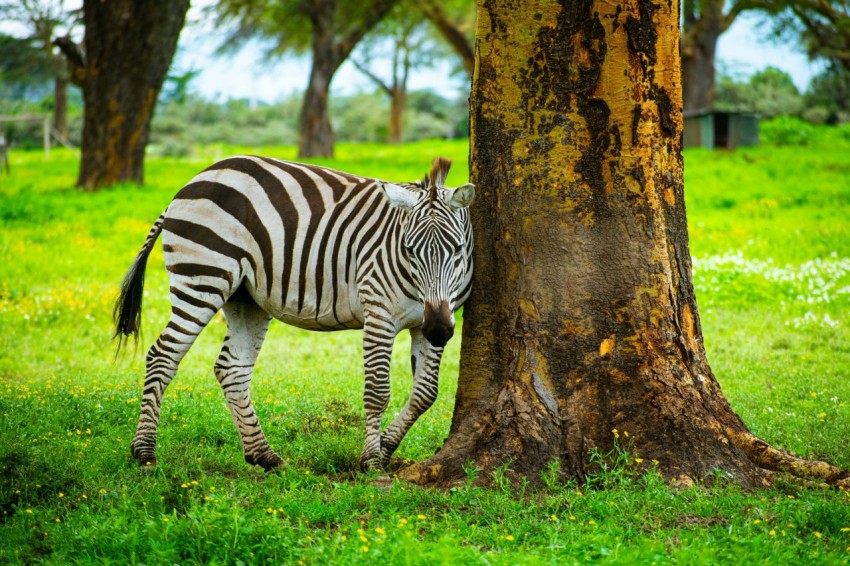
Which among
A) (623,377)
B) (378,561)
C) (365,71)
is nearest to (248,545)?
(378,561)

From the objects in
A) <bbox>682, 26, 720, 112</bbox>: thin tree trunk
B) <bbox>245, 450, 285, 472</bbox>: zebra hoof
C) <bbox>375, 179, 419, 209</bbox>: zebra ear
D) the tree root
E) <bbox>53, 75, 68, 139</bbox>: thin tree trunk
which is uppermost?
<bbox>682, 26, 720, 112</bbox>: thin tree trunk

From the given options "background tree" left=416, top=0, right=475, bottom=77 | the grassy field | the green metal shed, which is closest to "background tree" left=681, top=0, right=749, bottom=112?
the green metal shed

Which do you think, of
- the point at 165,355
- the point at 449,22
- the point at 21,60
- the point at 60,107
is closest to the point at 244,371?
the point at 165,355

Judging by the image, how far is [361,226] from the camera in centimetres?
620

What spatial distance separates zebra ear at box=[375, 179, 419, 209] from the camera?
581cm

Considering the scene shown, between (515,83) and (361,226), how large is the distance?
5.01ft

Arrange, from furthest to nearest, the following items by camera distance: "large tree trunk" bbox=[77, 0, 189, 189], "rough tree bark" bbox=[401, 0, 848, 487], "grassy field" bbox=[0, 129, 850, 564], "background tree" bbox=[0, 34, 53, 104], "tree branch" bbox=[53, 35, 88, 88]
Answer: "background tree" bbox=[0, 34, 53, 104]
"tree branch" bbox=[53, 35, 88, 88]
"large tree trunk" bbox=[77, 0, 189, 189]
"rough tree bark" bbox=[401, 0, 848, 487]
"grassy field" bbox=[0, 129, 850, 564]

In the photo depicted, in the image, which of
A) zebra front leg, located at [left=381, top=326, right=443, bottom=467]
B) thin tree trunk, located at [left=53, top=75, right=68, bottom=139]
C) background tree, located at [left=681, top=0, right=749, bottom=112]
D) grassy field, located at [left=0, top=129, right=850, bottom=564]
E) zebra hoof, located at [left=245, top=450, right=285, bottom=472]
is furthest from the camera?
thin tree trunk, located at [left=53, top=75, right=68, bottom=139]

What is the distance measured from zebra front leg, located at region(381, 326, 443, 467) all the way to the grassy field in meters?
0.34

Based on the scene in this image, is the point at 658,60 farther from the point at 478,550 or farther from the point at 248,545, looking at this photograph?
the point at 248,545

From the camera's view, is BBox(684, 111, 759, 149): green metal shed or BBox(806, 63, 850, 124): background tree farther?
BBox(806, 63, 850, 124): background tree

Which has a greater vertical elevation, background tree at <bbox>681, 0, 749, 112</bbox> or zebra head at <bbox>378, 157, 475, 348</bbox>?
background tree at <bbox>681, 0, 749, 112</bbox>

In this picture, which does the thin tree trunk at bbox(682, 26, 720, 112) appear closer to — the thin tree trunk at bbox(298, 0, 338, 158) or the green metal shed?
the green metal shed

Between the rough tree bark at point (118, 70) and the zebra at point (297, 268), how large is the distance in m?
13.0
